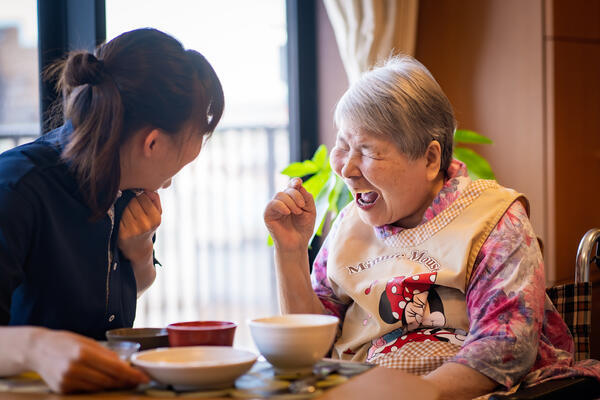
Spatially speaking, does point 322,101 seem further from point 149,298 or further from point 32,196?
point 32,196

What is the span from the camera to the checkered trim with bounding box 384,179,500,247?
1.64 m

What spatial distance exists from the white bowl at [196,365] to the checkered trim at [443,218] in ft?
2.51

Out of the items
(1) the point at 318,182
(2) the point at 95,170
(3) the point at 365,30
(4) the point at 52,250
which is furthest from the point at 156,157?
(3) the point at 365,30

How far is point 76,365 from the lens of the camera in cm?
89

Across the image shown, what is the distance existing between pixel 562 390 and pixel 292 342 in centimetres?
58

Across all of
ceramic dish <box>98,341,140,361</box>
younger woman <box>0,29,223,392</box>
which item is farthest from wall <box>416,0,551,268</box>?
ceramic dish <box>98,341,140,361</box>

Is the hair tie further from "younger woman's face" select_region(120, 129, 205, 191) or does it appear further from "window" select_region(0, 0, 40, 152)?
"window" select_region(0, 0, 40, 152)

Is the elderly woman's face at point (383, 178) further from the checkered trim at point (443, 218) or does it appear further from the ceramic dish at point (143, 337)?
the ceramic dish at point (143, 337)

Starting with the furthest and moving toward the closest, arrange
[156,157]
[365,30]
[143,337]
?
1. [365,30]
2. [156,157]
3. [143,337]

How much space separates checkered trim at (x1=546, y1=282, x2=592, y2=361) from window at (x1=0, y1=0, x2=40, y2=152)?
185 centimetres

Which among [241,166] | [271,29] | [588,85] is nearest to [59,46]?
[271,29]

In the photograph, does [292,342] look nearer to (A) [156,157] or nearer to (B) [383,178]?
(A) [156,157]

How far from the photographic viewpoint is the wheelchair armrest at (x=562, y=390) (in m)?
1.20

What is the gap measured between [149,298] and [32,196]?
3.02m
